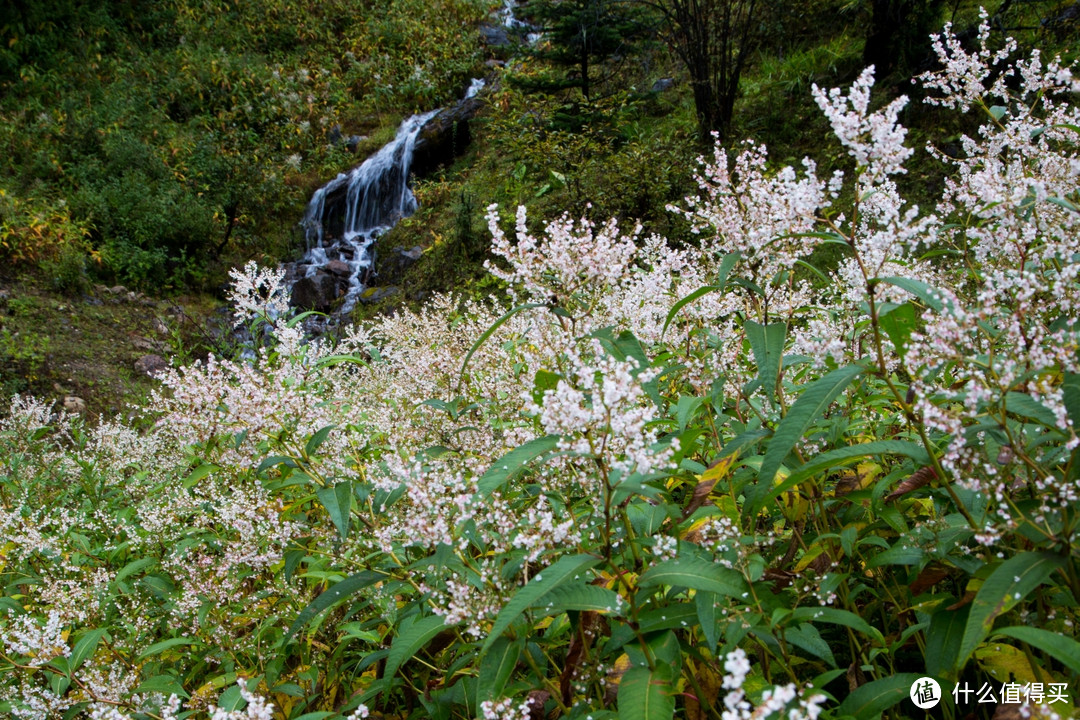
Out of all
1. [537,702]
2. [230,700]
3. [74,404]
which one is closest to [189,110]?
[74,404]

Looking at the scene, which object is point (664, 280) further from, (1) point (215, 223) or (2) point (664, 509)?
(1) point (215, 223)

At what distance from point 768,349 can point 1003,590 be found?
0.80 meters

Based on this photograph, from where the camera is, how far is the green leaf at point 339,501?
2.15m

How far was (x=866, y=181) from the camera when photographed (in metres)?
1.72

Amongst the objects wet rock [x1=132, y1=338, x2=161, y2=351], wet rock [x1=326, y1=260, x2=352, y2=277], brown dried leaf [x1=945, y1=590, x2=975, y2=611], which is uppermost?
wet rock [x1=326, y1=260, x2=352, y2=277]

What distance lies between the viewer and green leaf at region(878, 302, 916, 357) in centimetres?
187

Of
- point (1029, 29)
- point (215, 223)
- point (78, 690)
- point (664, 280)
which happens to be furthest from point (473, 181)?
point (78, 690)

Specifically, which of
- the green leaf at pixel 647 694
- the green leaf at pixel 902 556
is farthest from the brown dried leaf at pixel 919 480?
the green leaf at pixel 647 694

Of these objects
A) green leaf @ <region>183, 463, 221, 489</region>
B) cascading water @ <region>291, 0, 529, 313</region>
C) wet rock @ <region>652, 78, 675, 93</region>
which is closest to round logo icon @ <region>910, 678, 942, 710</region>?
green leaf @ <region>183, 463, 221, 489</region>

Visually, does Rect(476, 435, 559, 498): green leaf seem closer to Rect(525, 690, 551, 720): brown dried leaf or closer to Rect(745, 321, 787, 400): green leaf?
Rect(745, 321, 787, 400): green leaf

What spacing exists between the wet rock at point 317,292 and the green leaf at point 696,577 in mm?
12932

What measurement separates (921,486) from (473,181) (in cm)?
1321

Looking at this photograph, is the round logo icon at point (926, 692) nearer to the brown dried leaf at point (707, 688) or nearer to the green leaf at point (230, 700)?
the brown dried leaf at point (707, 688)

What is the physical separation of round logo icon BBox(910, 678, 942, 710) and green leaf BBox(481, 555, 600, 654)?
88cm
